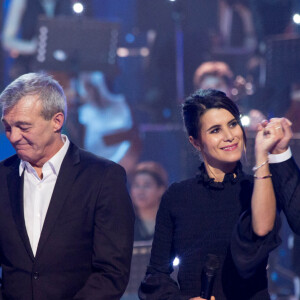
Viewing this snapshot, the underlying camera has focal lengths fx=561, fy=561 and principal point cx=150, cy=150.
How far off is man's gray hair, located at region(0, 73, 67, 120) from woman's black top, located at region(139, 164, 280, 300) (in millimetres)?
642

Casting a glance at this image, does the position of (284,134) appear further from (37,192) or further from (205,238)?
(37,192)

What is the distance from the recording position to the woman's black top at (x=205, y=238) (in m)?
2.22

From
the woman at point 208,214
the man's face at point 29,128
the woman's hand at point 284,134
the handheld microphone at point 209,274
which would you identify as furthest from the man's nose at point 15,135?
the woman's hand at point 284,134

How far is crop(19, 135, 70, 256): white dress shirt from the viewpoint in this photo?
2.36 m

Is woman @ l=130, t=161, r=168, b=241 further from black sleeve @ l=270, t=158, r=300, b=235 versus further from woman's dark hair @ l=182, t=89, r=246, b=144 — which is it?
black sleeve @ l=270, t=158, r=300, b=235

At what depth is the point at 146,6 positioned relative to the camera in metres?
6.42

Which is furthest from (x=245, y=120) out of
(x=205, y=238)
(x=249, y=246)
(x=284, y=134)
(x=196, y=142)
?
(x=249, y=246)

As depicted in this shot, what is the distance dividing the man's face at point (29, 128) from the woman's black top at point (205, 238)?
0.60 meters

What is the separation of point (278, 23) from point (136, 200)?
2.63m

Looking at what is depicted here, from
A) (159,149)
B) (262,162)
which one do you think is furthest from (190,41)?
(262,162)

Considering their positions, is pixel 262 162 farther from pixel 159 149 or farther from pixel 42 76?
pixel 159 149

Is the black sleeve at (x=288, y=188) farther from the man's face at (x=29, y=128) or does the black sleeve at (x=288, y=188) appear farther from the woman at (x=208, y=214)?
the man's face at (x=29, y=128)

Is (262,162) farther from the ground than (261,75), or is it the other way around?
(261,75)

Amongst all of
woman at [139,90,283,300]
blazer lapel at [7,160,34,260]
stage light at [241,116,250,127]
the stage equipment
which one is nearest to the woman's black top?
woman at [139,90,283,300]
